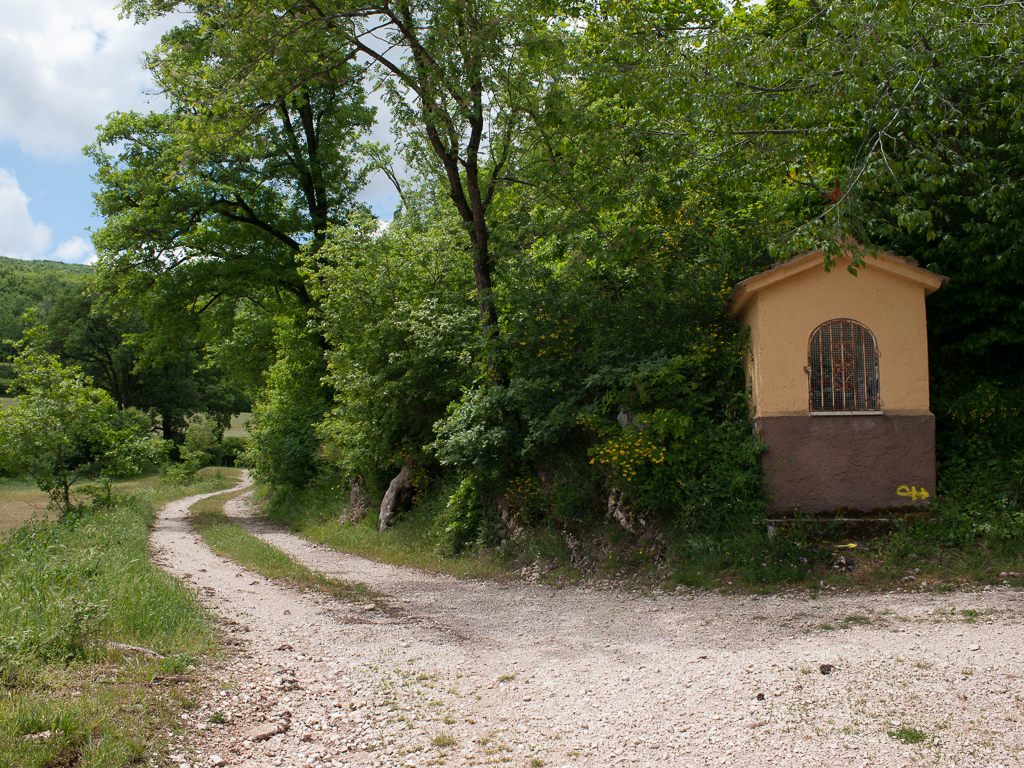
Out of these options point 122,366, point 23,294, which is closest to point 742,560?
point 122,366

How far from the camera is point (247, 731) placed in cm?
440

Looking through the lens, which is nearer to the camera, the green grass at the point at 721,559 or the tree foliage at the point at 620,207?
the green grass at the point at 721,559

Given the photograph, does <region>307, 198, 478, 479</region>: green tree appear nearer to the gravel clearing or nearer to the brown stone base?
the brown stone base

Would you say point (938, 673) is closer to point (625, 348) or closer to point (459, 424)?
point (625, 348)

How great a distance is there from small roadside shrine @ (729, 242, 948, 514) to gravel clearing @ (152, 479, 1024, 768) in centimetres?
186

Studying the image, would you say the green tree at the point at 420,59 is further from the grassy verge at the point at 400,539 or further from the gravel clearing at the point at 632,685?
the gravel clearing at the point at 632,685

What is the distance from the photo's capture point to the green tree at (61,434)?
1596 cm

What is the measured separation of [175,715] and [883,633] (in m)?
5.61

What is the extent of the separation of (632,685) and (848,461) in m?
5.10

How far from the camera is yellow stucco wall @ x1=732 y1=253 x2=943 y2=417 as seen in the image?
8.82 metres

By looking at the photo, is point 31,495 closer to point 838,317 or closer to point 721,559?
point 721,559

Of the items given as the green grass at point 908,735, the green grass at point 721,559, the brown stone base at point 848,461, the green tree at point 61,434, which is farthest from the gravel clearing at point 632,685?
the green tree at point 61,434

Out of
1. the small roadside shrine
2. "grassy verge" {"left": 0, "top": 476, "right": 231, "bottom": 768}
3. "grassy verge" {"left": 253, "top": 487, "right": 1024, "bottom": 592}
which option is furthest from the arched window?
"grassy verge" {"left": 0, "top": 476, "right": 231, "bottom": 768}

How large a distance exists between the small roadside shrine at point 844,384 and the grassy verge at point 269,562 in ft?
Result: 19.1
